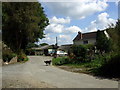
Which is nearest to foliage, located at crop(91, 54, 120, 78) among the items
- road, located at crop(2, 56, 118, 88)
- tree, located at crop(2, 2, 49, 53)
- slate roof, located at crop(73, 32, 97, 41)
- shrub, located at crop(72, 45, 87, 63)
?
road, located at crop(2, 56, 118, 88)

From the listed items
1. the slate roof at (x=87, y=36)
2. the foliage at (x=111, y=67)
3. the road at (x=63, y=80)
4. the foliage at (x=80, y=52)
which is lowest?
the road at (x=63, y=80)

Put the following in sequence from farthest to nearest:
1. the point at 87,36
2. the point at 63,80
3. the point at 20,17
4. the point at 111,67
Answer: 1. the point at 87,36
2. the point at 20,17
3. the point at 111,67
4. the point at 63,80

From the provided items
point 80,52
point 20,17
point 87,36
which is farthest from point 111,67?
point 87,36

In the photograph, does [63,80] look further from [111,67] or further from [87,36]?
[87,36]

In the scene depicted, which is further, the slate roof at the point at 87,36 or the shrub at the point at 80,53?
the slate roof at the point at 87,36

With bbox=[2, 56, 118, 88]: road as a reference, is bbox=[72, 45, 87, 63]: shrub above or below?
above

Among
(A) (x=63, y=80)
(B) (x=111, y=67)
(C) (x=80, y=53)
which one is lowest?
(A) (x=63, y=80)

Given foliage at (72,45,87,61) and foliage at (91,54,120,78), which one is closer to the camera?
foliage at (91,54,120,78)

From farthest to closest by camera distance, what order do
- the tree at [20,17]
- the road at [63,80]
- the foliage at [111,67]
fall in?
the tree at [20,17]
the foliage at [111,67]
the road at [63,80]

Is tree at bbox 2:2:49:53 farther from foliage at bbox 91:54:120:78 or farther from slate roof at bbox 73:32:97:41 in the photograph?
slate roof at bbox 73:32:97:41

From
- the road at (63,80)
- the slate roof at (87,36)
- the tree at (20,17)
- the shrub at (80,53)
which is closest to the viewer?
the road at (63,80)

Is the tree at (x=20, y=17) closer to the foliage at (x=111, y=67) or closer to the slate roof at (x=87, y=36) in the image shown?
the foliage at (x=111, y=67)

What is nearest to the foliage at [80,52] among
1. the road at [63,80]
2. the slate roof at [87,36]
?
the road at [63,80]

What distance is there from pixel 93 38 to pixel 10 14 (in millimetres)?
35771
